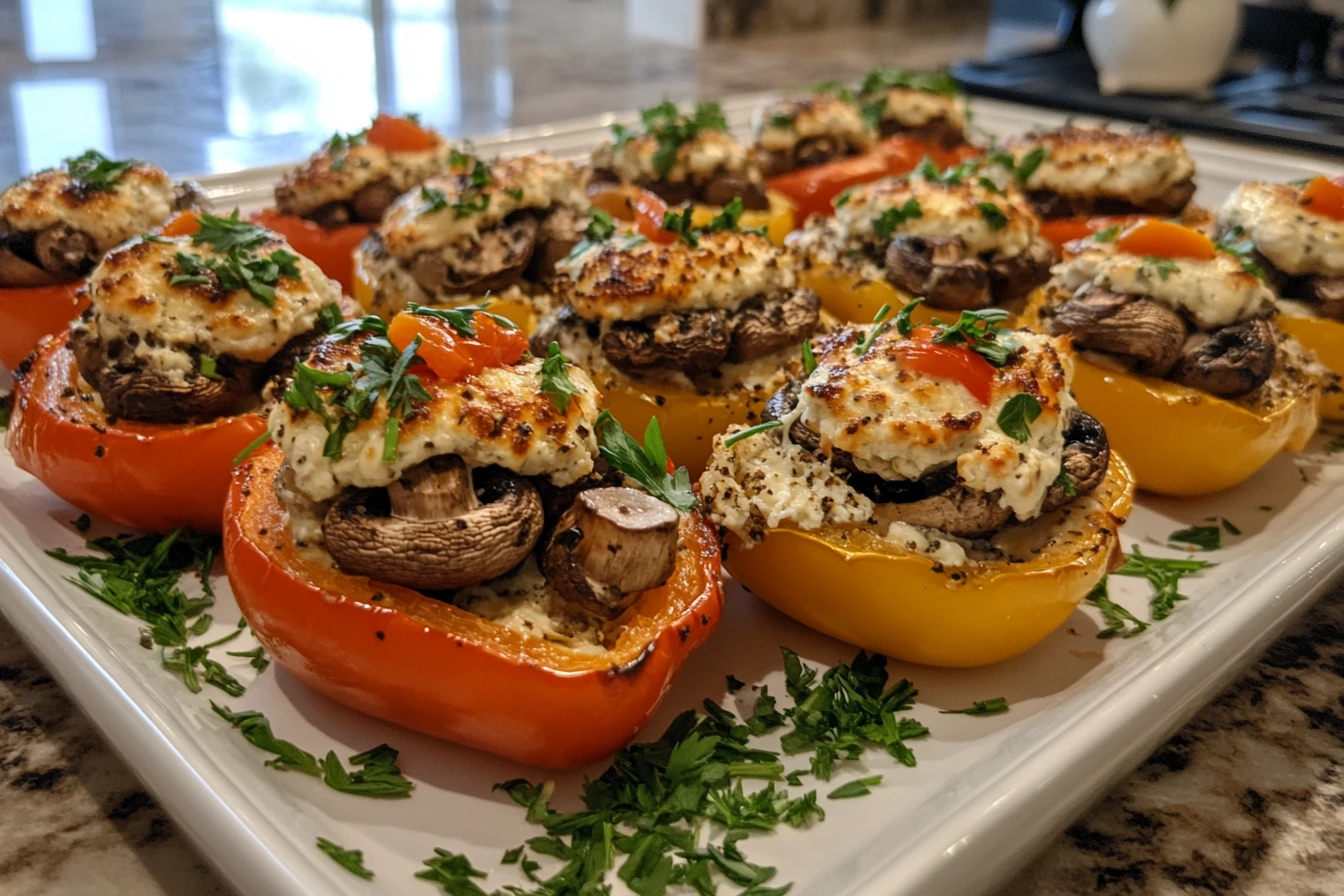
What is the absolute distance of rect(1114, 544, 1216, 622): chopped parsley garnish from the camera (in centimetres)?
236

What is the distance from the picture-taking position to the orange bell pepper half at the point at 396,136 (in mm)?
3877

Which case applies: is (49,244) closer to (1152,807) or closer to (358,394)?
(358,394)

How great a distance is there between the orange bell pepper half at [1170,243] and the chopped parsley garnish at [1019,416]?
99 cm

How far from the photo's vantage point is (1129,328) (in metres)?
2.74

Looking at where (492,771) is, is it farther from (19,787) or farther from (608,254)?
(608,254)

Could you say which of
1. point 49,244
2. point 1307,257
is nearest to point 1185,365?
point 1307,257

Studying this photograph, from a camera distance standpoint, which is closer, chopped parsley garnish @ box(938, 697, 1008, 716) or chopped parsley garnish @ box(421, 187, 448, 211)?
chopped parsley garnish @ box(938, 697, 1008, 716)

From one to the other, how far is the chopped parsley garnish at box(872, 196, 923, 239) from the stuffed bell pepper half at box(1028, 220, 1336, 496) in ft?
1.79

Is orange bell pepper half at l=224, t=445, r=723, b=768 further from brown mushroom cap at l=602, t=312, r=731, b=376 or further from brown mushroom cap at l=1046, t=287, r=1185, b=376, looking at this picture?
brown mushroom cap at l=1046, t=287, r=1185, b=376

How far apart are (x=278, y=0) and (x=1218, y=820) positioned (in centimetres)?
1123

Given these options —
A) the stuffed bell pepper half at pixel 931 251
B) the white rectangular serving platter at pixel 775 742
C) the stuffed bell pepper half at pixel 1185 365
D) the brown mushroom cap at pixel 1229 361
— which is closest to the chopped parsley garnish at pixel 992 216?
the stuffed bell pepper half at pixel 931 251

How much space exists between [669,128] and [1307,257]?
6.82ft

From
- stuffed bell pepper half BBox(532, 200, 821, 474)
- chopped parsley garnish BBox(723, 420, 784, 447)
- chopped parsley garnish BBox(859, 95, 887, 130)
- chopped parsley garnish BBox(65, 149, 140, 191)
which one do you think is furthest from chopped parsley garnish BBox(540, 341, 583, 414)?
chopped parsley garnish BBox(859, 95, 887, 130)

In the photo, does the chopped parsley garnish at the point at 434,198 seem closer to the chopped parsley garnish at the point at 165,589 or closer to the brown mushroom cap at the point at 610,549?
the chopped parsley garnish at the point at 165,589
